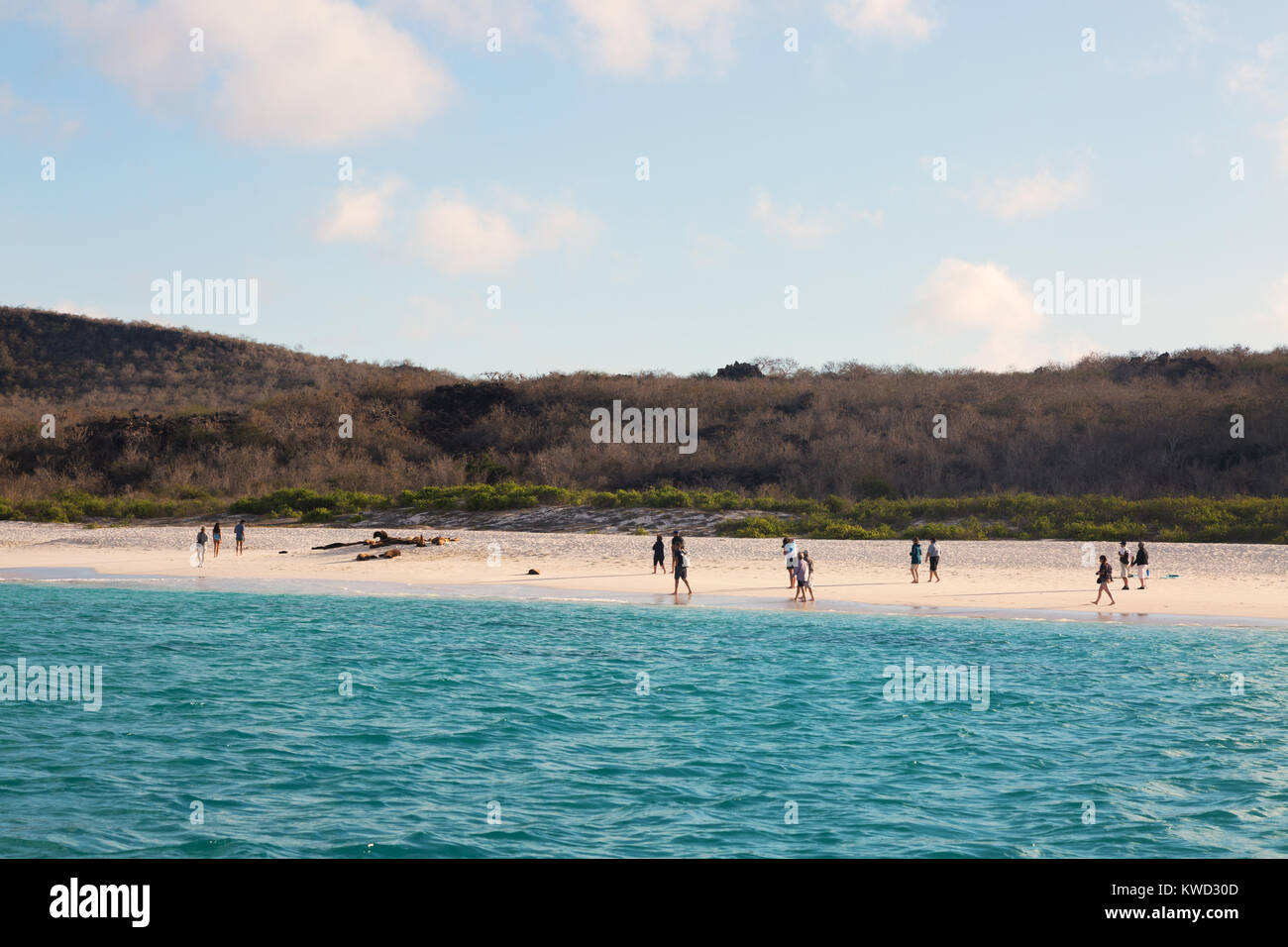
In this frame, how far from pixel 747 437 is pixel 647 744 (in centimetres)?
4344

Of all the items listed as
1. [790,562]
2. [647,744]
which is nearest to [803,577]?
[790,562]

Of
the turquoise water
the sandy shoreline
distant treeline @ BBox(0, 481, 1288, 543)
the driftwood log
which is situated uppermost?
distant treeline @ BBox(0, 481, 1288, 543)

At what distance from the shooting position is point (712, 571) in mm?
30609

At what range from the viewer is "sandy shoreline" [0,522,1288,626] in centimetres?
2478

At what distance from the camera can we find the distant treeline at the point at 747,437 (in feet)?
150

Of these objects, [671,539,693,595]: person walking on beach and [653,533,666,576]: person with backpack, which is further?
[653,533,666,576]: person with backpack

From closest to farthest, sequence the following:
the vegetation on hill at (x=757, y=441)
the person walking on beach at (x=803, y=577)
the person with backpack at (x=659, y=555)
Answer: the person walking on beach at (x=803, y=577)
the person with backpack at (x=659, y=555)
the vegetation on hill at (x=757, y=441)

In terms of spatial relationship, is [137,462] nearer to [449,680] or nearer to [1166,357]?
[449,680]

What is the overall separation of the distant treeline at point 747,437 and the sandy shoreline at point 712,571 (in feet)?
27.0

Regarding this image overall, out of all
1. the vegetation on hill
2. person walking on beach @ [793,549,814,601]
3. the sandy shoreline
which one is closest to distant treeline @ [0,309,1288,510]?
the vegetation on hill

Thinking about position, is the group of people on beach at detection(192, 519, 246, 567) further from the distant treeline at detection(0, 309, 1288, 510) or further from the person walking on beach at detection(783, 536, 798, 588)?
the person walking on beach at detection(783, 536, 798, 588)

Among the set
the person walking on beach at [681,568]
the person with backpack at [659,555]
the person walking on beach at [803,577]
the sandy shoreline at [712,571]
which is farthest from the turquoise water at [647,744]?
the person with backpack at [659,555]

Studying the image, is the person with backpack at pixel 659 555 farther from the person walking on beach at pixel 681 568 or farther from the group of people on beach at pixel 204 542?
the group of people on beach at pixel 204 542

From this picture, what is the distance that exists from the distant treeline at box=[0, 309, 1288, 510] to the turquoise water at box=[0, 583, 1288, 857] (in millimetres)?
19953
